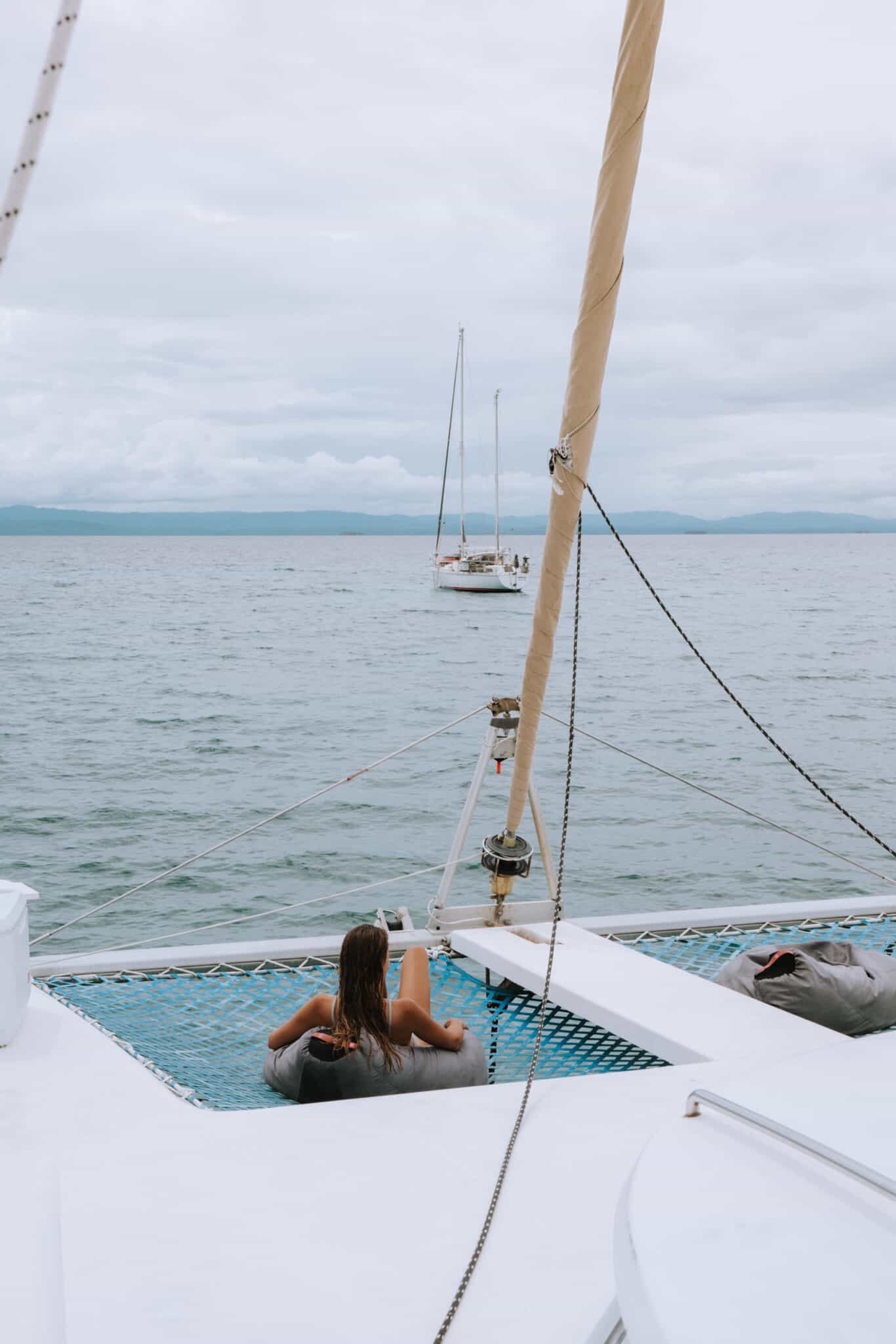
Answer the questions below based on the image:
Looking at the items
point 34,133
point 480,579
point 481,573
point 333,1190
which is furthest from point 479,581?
point 34,133

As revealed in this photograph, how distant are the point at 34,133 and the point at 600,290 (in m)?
2.00

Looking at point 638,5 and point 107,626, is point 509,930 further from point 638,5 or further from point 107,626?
point 107,626

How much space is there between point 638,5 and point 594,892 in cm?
964

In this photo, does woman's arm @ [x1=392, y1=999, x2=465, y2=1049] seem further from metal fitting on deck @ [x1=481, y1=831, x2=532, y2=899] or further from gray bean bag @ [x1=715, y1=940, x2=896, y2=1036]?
metal fitting on deck @ [x1=481, y1=831, x2=532, y2=899]

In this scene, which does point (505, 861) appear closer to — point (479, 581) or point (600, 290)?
point (600, 290)

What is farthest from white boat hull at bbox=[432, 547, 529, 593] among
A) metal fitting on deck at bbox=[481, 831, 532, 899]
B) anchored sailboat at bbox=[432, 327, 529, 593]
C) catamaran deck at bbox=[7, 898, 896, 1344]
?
catamaran deck at bbox=[7, 898, 896, 1344]

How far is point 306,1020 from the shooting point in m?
3.60

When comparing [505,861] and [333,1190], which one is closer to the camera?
[333,1190]

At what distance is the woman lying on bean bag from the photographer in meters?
3.39

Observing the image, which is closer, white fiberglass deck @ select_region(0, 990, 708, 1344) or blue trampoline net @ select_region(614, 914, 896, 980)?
white fiberglass deck @ select_region(0, 990, 708, 1344)

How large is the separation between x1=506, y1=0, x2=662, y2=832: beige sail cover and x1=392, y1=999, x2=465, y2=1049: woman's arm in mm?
1555

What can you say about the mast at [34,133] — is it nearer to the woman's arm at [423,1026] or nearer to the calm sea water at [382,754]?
the woman's arm at [423,1026]

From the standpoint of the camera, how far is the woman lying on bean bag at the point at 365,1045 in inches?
133

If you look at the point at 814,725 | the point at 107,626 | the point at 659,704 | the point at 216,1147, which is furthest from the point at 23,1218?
the point at 107,626
